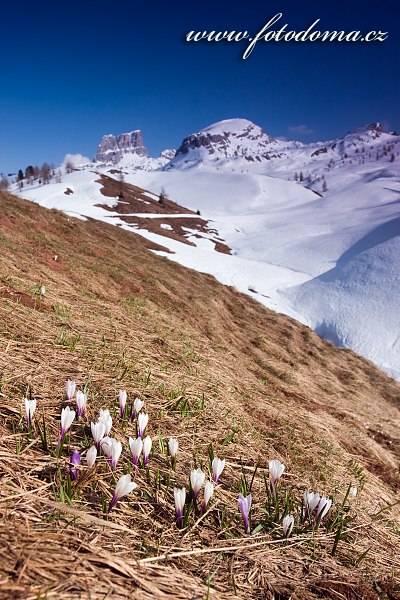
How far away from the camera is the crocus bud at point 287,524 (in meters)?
1.92

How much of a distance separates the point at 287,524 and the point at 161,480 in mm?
745

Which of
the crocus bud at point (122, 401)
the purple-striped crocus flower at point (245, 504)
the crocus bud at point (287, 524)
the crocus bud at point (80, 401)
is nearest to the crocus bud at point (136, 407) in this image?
the crocus bud at point (122, 401)

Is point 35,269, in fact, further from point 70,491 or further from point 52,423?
point 70,491

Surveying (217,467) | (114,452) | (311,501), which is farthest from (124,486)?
(311,501)

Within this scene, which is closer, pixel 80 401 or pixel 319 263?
pixel 80 401

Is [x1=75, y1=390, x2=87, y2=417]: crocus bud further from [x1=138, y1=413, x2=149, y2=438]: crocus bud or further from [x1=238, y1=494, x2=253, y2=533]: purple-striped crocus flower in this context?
[x1=238, y1=494, x2=253, y2=533]: purple-striped crocus flower

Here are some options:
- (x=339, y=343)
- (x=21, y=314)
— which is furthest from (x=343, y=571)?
(x=339, y=343)

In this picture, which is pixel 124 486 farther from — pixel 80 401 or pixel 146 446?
pixel 80 401

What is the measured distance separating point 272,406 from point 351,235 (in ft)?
157

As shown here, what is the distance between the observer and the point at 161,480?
7.09 feet

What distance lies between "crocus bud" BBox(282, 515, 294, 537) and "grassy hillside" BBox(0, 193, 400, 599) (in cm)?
4

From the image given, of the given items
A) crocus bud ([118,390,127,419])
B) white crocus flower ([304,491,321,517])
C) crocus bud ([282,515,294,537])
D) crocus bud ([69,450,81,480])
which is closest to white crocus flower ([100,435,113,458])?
crocus bud ([69,450,81,480])

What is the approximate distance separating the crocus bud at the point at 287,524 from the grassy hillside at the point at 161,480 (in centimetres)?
4

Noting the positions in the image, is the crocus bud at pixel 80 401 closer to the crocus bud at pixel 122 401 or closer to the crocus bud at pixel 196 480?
the crocus bud at pixel 122 401
